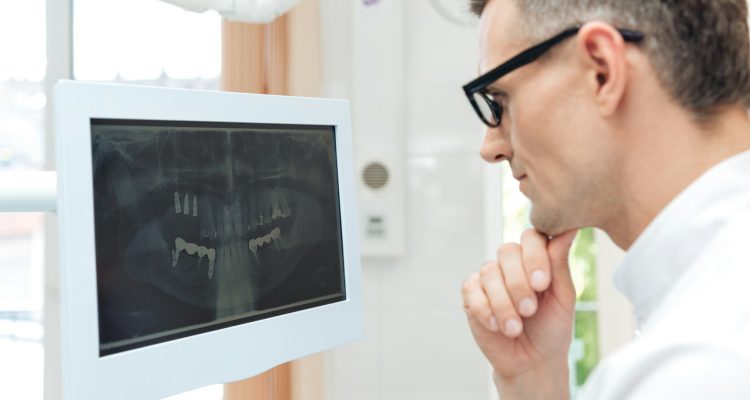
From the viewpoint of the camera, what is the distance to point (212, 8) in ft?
3.83

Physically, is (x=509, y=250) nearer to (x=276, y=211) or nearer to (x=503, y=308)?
(x=503, y=308)

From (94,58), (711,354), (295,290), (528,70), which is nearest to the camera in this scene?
(711,354)

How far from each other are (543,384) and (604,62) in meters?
0.59

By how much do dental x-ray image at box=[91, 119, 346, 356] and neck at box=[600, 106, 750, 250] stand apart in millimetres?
463

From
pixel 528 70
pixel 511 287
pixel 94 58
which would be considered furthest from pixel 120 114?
pixel 94 58

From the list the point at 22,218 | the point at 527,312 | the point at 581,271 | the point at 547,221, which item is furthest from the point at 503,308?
the point at 22,218

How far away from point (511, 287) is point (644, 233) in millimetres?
299

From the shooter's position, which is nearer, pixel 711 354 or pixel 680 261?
pixel 711 354

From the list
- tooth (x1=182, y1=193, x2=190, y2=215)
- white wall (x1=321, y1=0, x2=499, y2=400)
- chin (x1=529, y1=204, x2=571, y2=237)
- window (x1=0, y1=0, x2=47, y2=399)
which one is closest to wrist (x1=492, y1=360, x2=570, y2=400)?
chin (x1=529, y1=204, x2=571, y2=237)

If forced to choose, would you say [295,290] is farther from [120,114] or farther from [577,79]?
[577,79]

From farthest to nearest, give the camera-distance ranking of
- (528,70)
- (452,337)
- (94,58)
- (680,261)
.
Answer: (94,58) < (452,337) < (528,70) < (680,261)

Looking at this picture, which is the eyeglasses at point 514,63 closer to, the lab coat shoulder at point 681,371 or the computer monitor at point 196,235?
the computer monitor at point 196,235

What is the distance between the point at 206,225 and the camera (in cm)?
98

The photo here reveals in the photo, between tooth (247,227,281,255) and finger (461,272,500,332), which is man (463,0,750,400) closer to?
finger (461,272,500,332)
